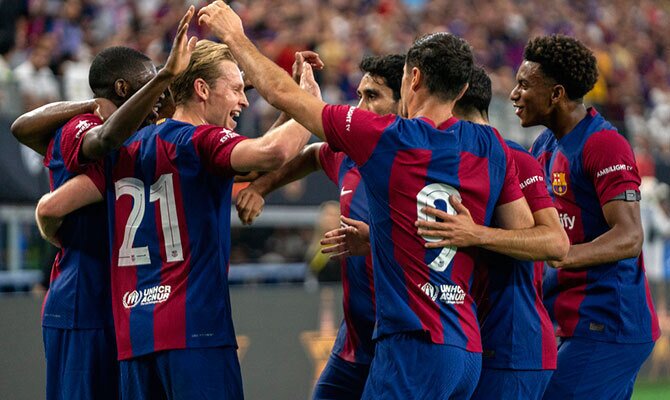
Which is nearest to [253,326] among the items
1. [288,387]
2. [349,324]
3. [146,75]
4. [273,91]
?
[288,387]

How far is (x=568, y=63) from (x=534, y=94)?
25 centimetres

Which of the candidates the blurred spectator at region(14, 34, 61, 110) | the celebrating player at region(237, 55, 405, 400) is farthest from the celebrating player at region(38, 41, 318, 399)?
the blurred spectator at region(14, 34, 61, 110)

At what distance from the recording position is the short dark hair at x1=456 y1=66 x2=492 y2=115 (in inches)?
185

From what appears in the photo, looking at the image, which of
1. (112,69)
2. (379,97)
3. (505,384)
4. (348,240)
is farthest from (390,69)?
(505,384)

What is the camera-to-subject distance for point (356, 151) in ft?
13.6

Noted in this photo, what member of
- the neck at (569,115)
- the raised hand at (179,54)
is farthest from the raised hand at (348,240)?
the neck at (569,115)

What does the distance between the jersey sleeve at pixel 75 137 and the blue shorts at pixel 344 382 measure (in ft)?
5.88

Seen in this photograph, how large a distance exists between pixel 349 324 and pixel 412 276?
1410mm

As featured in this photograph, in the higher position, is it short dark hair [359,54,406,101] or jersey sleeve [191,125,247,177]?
short dark hair [359,54,406,101]

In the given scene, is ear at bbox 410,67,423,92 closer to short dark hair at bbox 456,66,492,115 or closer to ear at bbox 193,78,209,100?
short dark hair at bbox 456,66,492,115

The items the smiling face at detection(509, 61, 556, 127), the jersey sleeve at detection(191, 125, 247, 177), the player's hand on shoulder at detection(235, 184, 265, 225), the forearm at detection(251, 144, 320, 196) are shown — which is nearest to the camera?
the jersey sleeve at detection(191, 125, 247, 177)

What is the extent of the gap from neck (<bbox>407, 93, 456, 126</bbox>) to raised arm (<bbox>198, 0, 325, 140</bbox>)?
0.44 meters

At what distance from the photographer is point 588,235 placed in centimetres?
529

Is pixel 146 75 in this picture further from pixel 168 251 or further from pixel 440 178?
pixel 440 178
